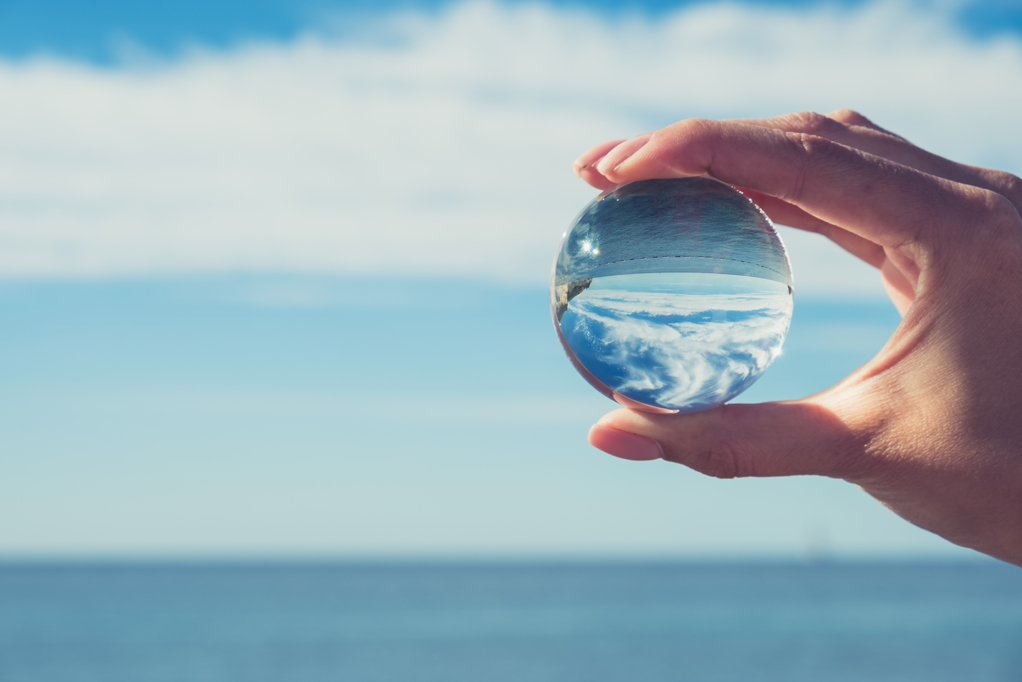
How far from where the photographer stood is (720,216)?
8.70 ft

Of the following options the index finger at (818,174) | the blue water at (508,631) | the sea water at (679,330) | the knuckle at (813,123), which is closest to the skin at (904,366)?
the index finger at (818,174)

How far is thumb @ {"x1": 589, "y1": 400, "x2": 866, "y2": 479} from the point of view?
256 cm

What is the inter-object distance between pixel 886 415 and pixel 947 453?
0.64ft

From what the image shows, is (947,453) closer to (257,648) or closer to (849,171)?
(849,171)

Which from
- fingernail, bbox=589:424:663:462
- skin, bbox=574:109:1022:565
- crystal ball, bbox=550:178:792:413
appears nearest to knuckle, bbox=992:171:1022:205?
skin, bbox=574:109:1022:565

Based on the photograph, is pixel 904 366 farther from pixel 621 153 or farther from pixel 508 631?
pixel 508 631

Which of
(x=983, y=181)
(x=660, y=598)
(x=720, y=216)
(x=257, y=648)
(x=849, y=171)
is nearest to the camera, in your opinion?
(x=849, y=171)

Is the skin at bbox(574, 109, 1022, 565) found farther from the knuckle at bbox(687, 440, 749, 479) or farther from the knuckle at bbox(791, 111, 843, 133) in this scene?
the knuckle at bbox(791, 111, 843, 133)

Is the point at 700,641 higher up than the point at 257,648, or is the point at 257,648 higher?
the point at 257,648

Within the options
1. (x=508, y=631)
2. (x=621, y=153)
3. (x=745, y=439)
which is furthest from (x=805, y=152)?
(x=508, y=631)

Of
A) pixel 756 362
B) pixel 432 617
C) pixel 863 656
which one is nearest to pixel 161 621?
pixel 432 617

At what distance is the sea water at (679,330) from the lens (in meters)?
2.55

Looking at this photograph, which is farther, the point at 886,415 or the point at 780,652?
the point at 780,652

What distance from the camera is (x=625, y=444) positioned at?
2762mm
